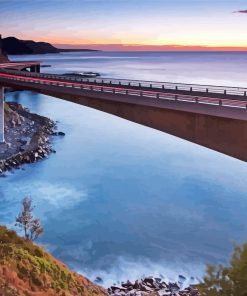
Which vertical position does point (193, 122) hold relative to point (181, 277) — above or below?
above

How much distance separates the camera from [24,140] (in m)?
55.1

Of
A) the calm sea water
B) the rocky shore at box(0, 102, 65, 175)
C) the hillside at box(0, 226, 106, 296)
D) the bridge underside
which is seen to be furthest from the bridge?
the rocky shore at box(0, 102, 65, 175)

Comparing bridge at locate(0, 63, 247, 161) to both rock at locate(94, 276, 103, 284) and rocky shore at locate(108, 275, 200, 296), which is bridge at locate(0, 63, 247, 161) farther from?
rock at locate(94, 276, 103, 284)

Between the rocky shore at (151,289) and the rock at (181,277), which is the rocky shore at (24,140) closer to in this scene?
the rocky shore at (151,289)

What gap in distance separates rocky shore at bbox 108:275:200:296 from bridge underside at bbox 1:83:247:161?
26.1 ft

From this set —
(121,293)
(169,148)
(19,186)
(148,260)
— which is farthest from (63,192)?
(169,148)

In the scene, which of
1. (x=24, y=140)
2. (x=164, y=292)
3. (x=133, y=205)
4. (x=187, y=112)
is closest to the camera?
(x=164, y=292)

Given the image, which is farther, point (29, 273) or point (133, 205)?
point (133, 205)

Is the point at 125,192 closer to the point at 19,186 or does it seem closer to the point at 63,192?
the point at 63,192

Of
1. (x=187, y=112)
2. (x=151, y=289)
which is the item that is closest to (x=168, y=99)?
(x=187, y=112)

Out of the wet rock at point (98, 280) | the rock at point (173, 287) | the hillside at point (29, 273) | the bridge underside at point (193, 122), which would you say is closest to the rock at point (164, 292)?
the rock at point (173, 287)

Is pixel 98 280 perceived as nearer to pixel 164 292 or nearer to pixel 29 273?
pixel 164 292

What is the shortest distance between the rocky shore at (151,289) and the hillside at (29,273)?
453 cm

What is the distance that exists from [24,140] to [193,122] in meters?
34.5
